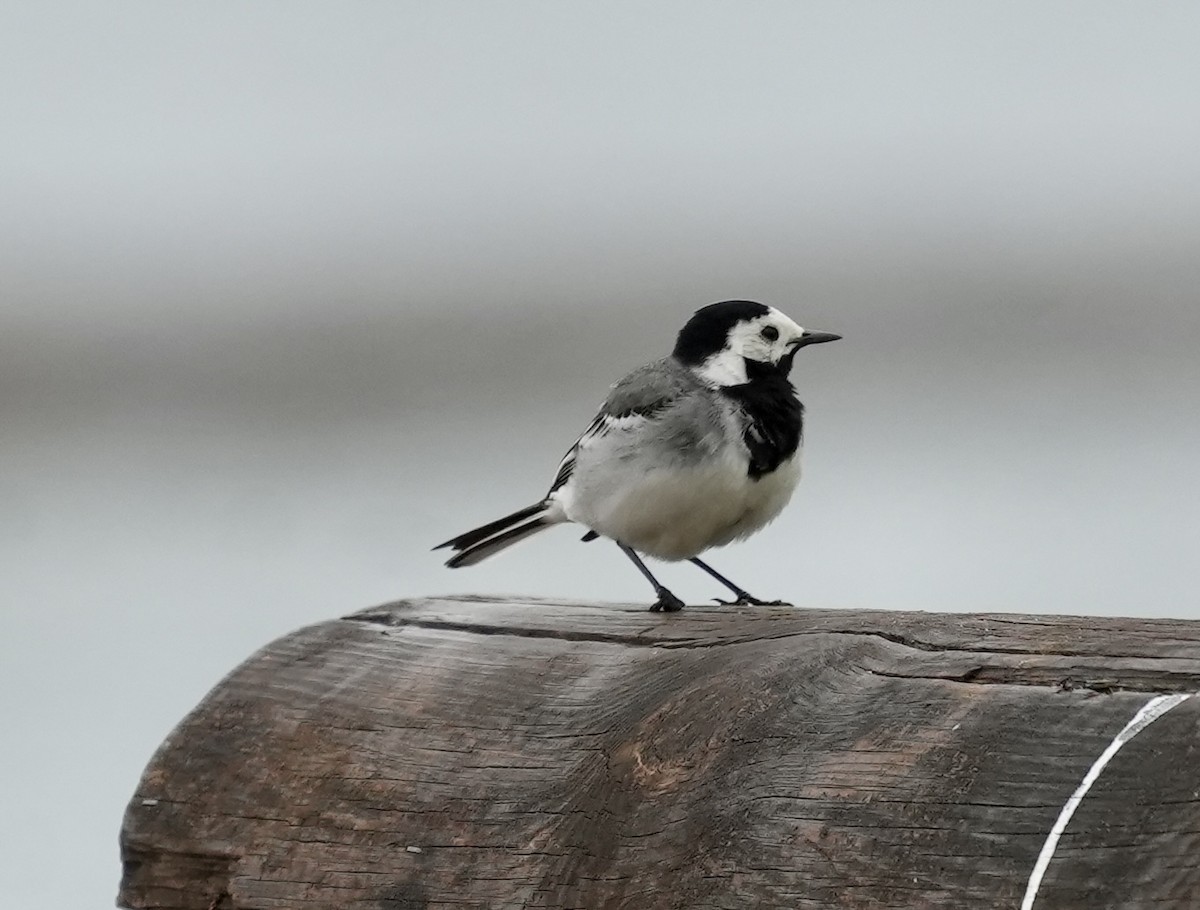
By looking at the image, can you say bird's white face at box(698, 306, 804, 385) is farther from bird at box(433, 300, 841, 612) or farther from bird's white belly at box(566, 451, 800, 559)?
bird's white belly at box(566, 451, 800, 559)

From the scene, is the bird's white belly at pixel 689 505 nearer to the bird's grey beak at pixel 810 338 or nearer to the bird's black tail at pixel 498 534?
the bird's black tail at pixel 498 534

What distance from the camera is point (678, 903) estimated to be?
85.3 inches

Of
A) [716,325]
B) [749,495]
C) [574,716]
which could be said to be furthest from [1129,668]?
[716,325]

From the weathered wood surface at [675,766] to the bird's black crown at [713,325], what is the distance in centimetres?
158

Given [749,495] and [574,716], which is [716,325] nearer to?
[749,495]

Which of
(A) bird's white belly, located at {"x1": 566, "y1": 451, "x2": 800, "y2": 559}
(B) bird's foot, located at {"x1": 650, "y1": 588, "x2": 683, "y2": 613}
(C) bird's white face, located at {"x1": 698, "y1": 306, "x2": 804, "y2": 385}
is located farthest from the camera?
(C) bird's white face, located at {"x1": 698, "y1": 306, "x2": 804, "y2": 385}

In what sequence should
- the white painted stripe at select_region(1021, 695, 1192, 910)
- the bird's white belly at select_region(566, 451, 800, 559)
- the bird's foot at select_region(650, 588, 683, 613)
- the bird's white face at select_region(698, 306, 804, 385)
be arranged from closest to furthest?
the white painted stripe at select_region(1021, 695, 1192, 910) < the bird's foot at select_region(650, 588, 683, 613) < the bird's white belly at select_region(566, 451, 800, 559) < the bird's white face at select_region(698, 306, 804, 385)

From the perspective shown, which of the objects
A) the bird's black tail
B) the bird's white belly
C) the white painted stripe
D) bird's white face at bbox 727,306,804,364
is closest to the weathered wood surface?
the white painted stripe

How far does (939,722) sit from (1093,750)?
0.23 meters

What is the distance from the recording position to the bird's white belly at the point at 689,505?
418cm

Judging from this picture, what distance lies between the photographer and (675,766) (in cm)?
232

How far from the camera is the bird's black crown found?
4.59 metres

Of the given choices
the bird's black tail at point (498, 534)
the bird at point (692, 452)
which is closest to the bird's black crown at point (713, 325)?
the bird at point (692, 452)

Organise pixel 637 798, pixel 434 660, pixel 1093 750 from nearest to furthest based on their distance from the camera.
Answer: pixel 1093 750
pixel 637 798
pixel 434 660
